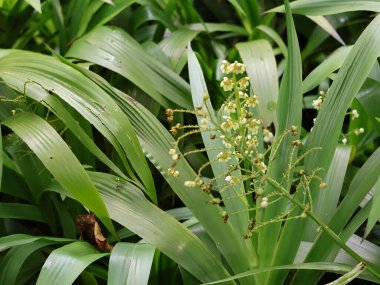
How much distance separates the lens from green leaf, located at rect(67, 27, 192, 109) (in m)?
1.36

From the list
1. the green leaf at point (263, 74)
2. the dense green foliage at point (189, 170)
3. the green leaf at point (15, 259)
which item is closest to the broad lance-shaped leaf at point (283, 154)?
the dense green foliage at point (189, 170)

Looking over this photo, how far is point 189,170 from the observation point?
1096mm

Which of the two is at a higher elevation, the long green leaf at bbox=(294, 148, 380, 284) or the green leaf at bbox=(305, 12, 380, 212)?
the green leaf at bbox=(305, 12, 380, 212)

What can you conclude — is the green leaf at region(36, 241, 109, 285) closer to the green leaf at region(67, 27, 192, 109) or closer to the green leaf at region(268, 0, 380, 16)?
the green leaf at region(67, 27, 192, 109)

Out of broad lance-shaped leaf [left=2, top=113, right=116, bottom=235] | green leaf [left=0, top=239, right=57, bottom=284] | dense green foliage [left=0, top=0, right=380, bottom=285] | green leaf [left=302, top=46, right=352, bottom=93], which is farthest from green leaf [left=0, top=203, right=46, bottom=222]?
green leaf [left=302, top=46, right=352, bottom=93]

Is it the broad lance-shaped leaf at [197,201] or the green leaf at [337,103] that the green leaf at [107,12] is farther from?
the green leaf at [337,103]

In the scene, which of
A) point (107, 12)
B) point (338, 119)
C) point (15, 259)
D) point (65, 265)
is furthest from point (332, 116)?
point (107, 12)

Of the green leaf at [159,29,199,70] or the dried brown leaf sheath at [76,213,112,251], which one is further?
the green leaf at [159,29,199,70]

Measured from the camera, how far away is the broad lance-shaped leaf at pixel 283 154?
3.44 ft

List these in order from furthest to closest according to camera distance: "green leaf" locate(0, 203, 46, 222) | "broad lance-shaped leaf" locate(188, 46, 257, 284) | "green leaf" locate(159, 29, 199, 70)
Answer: "green leaf" locate(159, 29, 199, 70)
"green leaf" locate(0, 203, 46, 222)
"broad lance-shaped leaf" locate(188, 46, 257, 284)

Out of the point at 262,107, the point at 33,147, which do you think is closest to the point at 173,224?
the point at 33,147

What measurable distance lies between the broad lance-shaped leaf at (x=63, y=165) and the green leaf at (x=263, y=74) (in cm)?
41

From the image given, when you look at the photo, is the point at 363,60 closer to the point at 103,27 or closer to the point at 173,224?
the point at 173,224

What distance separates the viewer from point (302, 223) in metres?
1.04
